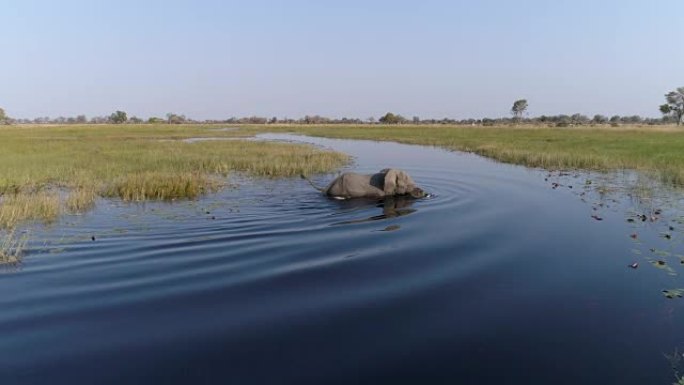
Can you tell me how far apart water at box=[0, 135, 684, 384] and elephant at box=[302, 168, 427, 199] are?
8.70 ft

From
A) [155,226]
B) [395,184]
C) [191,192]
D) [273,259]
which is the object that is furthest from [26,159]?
[273,259]

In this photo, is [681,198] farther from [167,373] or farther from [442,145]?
[442,145]

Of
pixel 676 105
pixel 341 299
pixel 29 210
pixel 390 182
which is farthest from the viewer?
pixel 676 105

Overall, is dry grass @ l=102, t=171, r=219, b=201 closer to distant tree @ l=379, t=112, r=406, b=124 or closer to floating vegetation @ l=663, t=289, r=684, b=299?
floating vegetation @ l=663, t=289, r=684, b=299

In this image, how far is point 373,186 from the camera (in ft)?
54.4

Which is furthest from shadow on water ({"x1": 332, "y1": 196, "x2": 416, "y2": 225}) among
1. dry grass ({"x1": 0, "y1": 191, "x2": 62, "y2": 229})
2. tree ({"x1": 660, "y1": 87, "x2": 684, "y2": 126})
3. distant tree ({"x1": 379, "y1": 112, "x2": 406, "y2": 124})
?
distant tree ({"x1": 379, "y1": 112, "x2": 406, "y2": 124})

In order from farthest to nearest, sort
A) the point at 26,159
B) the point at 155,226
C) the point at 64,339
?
the point at 26,159 → the point at 155,226 → the point at 64,339

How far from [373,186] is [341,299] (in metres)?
9.36

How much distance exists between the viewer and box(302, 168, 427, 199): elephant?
Result: 53.4 ft

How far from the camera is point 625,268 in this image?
350 inches

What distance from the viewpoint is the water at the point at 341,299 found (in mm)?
5453

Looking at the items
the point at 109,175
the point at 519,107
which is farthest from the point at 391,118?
the point at 109,175

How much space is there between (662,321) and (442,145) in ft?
126

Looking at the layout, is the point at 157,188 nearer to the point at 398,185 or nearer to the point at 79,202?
the point at 79,202
